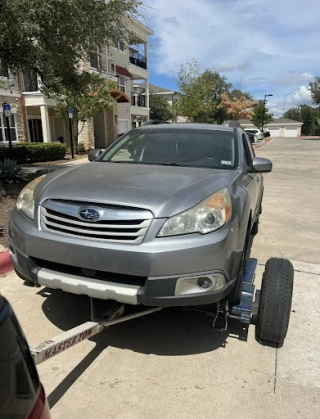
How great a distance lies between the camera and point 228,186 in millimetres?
2822

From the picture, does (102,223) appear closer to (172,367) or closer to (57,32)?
(172,367)

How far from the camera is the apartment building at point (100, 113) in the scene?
19.9m

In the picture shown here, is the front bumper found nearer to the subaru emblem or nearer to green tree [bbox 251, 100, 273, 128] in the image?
the subaru emblem

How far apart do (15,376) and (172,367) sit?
1.80 metres

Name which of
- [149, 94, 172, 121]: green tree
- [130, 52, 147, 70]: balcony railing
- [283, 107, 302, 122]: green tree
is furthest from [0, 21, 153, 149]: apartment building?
[283, 107, 302, 122]: green tree

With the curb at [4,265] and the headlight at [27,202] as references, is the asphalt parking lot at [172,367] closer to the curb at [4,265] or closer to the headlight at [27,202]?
the curb at [4,265]

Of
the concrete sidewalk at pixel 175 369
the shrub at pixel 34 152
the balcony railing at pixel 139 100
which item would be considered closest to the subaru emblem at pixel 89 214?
the concrete sidewalk at pixel 175 369

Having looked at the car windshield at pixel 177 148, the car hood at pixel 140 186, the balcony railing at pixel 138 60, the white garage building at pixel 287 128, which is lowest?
the white garage building at pixel 287 128

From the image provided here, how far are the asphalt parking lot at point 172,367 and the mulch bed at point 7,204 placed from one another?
120 cm

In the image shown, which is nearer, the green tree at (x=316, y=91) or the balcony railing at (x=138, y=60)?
the balcony railing at (x=138, y=60)

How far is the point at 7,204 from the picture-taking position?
621 cm

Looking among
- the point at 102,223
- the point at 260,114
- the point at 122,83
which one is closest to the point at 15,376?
the point at 102,223

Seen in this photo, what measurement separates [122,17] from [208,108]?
2775 cm

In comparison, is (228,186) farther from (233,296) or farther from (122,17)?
(122,17)
